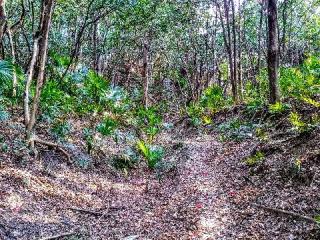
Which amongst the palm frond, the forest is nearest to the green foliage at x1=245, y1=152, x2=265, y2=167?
the forest

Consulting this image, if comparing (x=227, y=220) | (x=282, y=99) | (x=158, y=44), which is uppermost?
(x=158, y=44)

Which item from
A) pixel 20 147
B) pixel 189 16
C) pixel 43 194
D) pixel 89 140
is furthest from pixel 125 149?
pixel 189 16

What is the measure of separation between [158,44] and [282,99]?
713 inches

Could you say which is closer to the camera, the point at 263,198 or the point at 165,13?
the point at 263,198

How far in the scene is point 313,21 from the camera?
32.7 metres

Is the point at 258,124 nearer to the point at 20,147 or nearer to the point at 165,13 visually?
the point at 20,147

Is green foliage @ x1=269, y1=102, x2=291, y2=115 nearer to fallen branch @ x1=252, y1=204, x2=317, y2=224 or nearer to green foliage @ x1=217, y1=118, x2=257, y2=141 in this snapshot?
green foliage @ x1=217, y1=118, x2=257, y2=141

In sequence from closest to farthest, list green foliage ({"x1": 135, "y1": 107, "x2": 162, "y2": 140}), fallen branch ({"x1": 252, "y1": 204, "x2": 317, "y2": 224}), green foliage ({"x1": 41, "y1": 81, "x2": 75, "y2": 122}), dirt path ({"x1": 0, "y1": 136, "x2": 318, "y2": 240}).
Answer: fallen branch ({"x1": 252, "y1": 204, "x2": 317, "y2": 224}) < dirt path ({"x1": 0, "y1": 136, "x2": 318, "y2": 240}) < green foliage ({"x1": 41, "y1": 81, "x2": 75, "y2": 122}) < green foliage ({"x1": 135, "y1": 107, "x2": 162, "y2": 140})

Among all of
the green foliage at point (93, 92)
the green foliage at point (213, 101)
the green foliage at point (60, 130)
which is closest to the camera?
the green foliage at point (60, 130)

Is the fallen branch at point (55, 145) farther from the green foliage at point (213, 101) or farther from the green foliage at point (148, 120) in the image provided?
the green foliage at point (213, 101)

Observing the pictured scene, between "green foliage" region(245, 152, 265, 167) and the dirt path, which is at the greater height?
"green foliage" region(245, 152, 265, 167)

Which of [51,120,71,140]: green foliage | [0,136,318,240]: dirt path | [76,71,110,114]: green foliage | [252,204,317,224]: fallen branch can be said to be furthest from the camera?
[76,71,110,114]: green foliage

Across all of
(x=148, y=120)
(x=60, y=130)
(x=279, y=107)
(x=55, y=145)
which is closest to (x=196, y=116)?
(x=148, y=120)

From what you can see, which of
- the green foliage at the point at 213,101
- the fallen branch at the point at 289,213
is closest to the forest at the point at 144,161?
the fallen branch at the point at 289,213
